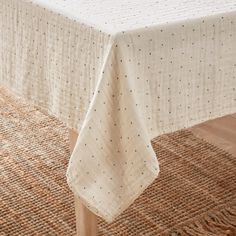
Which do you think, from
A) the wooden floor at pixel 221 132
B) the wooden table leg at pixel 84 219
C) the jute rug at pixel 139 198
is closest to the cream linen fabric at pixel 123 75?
the wooden table leg at pixel 84 219

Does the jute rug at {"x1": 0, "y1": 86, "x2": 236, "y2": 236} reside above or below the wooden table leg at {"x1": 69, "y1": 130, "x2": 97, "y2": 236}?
below

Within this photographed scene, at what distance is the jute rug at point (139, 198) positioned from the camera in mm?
1432

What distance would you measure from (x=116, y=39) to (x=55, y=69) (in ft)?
0.67

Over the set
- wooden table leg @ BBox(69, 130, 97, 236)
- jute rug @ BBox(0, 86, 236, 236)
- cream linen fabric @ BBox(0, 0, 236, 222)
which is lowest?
jute rug @ BBox(0, 86, 236, 236)

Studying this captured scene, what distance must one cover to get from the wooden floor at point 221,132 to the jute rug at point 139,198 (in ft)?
0.14

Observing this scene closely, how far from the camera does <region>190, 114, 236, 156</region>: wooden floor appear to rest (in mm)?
1897

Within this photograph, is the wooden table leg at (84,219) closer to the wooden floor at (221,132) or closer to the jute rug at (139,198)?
the jute rug at (139,198)

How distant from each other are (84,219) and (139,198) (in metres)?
0.44

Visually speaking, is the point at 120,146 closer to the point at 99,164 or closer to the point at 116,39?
the point at 99,164

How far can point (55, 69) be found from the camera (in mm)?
997

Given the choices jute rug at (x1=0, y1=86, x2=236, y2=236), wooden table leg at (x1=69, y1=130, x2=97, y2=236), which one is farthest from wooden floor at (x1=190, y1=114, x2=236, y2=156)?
wooden table leg at (x1=69, y1=130, x2=97, y2=236)

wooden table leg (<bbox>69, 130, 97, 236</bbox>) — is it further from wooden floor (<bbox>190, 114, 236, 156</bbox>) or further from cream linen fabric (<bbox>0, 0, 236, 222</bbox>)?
wooden floor (<bbox>190, 114, 236, 156</bbox>)

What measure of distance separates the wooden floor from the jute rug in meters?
0.04

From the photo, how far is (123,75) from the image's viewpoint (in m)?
0.83
